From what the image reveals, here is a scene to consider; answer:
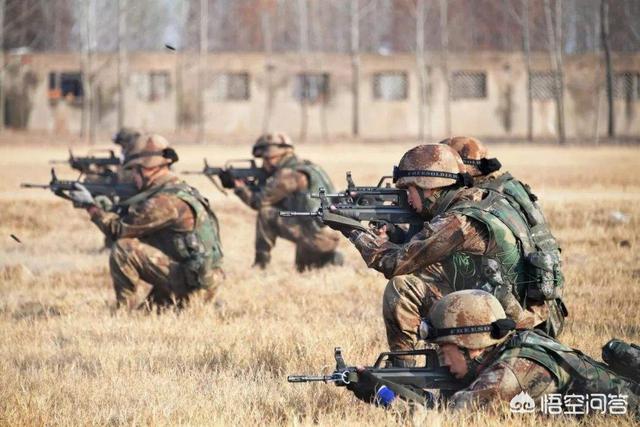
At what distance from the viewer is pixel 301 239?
14.5m

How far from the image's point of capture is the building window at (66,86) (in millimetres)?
50344

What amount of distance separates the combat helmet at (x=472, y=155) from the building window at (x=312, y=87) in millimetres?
42332

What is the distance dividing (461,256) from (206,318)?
3.11m

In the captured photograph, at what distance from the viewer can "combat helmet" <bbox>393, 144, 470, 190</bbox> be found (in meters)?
7.73

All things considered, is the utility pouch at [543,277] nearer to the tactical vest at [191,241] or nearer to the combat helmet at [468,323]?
the combat helmet at [468,323]

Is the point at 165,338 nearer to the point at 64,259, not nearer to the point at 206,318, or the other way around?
the point at 206,318

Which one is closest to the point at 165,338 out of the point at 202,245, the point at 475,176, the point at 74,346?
the point at 74,346

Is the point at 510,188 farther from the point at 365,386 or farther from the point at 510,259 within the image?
the point at 365,386

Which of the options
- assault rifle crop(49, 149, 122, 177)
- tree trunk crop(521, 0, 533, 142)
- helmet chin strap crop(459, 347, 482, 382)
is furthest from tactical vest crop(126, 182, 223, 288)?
tree trunk crop(521, 0, 533, 142)

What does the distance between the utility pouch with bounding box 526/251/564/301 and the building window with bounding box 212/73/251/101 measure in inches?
1738

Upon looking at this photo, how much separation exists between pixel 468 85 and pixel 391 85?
319 centimetres

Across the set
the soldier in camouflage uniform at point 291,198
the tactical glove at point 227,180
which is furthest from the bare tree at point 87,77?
the soldier in camouflage uniform at point 291,198

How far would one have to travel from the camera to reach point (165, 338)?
9602 millimetres

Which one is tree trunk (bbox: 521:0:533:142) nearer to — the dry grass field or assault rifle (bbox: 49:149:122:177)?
the dry grass field
